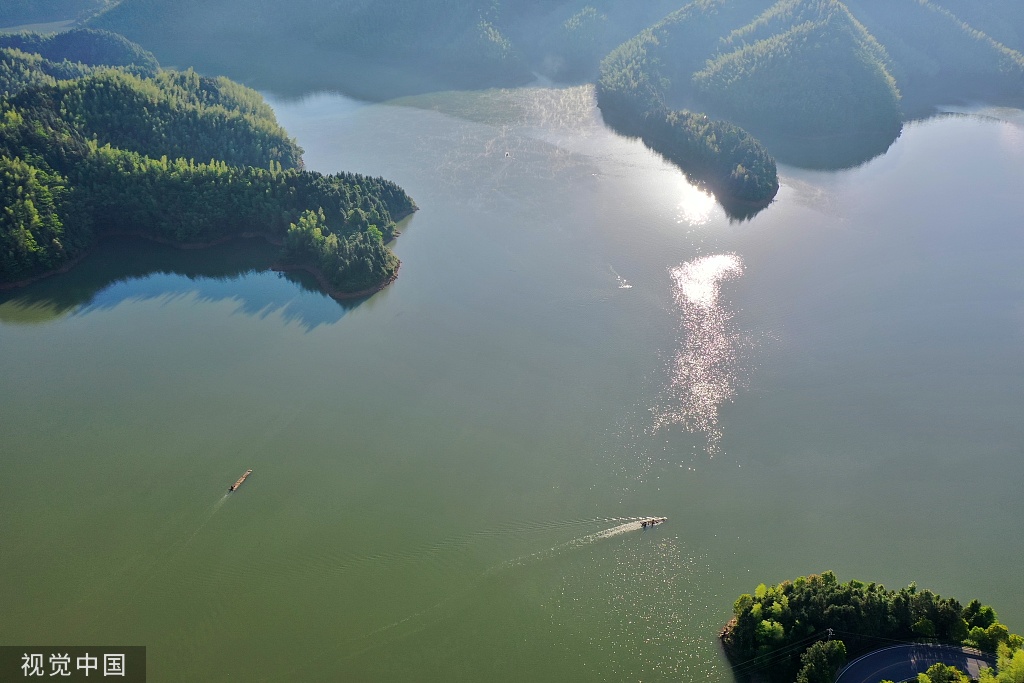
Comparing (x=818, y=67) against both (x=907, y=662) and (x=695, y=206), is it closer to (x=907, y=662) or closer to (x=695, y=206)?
(x=695, y=206)

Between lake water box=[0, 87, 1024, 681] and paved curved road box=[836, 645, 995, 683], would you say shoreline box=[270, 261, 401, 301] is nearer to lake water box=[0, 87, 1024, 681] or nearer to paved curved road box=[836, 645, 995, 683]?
lake water box=[0, 87, 1024, 681]

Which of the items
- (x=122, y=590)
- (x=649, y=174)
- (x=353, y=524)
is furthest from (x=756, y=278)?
(x=122, y=590)

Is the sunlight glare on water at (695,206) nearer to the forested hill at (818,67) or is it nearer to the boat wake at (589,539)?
the forested hill at (818,67)

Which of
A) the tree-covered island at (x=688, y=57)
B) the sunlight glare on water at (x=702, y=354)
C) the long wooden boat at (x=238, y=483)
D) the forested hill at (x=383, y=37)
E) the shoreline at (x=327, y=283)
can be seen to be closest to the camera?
the long wooden boat at (x=238, y=483)

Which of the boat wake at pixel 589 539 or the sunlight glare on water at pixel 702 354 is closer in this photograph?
the boat wake at pixel 589 539

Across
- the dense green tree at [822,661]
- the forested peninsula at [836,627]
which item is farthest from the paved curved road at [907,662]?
the dense green tree at [822,661]

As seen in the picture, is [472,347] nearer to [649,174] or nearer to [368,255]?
[368,255]

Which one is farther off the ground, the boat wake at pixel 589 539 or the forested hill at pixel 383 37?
the forested hill at pixel 383 37
